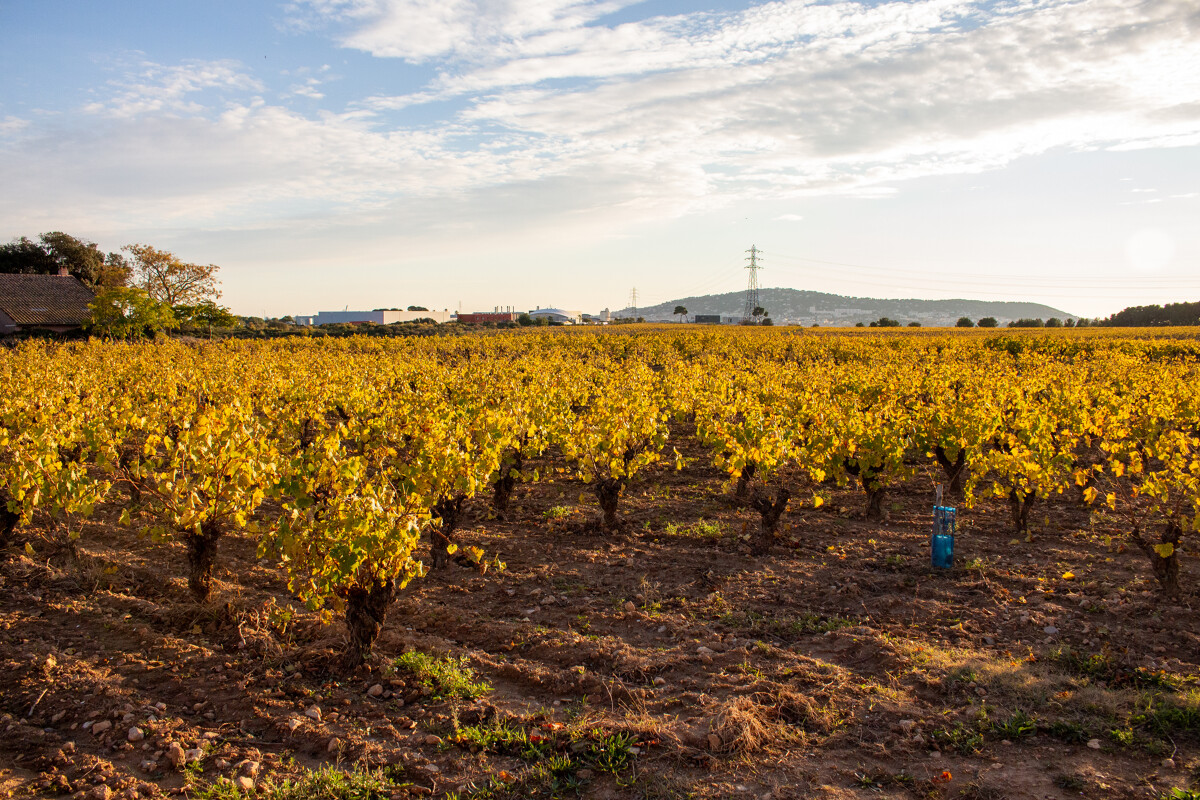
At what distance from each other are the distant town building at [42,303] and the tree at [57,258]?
750cm

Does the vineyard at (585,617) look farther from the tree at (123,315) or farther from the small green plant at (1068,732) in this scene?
the tree at (123,315)

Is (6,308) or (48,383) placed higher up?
(6,308)

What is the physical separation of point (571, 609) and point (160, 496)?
3960mm

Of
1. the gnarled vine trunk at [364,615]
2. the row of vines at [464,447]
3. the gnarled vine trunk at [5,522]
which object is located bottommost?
the gnarled vine trunk at [364,615]

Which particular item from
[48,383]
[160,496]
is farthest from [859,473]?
[48,383]

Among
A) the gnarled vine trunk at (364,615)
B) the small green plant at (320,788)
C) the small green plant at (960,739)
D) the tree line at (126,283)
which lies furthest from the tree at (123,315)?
the small green plant at (960,739)

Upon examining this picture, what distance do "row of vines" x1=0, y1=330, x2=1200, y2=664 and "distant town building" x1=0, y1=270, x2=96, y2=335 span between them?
3436 centimetres

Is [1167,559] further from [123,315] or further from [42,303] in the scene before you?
[42,303]

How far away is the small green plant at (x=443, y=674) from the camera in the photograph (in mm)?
5070

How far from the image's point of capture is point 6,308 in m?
40.9

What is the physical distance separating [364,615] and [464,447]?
268cm

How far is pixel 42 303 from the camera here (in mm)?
43156

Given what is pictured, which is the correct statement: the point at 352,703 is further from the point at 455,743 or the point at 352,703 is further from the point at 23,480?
the point at 23,480

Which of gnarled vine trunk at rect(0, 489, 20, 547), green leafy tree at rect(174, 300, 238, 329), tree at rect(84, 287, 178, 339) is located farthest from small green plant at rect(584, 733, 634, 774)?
green leafy tree at rect(174, 300, 238, 329)
